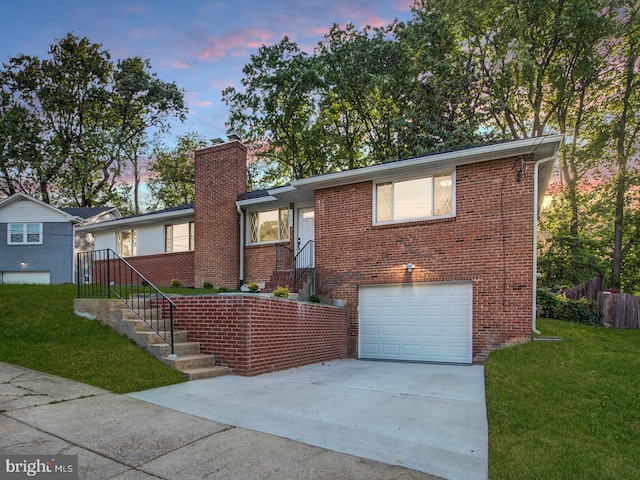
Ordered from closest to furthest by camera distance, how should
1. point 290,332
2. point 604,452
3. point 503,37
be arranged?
point 604,452
point 290,332
point 503,37

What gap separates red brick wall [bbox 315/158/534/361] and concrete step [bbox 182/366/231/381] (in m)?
4.98

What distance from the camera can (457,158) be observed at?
1002 centimetres

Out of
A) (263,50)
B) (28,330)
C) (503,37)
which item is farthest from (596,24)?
(28,330)

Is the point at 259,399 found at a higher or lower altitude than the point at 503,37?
lower

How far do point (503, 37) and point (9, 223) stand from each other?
27628 millimetres

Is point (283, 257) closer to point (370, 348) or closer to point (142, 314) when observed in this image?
point (370, 348)

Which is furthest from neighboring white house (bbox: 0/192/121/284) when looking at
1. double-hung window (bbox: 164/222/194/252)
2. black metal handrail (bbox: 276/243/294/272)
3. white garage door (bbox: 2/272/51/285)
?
black metal handrail (bbox: 276/243/294/272)

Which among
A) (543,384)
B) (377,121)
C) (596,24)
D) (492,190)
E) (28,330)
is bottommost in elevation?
(543,384)

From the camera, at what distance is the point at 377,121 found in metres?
25.2

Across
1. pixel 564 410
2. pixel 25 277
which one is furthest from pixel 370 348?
pixel 25 277

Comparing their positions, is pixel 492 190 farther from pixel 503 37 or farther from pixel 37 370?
pixel 503 37

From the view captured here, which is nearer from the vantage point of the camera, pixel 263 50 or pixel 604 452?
pixel 604 452

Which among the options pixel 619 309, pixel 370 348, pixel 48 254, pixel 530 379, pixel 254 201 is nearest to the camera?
pixel 530 379

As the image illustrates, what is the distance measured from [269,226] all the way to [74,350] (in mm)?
8687
